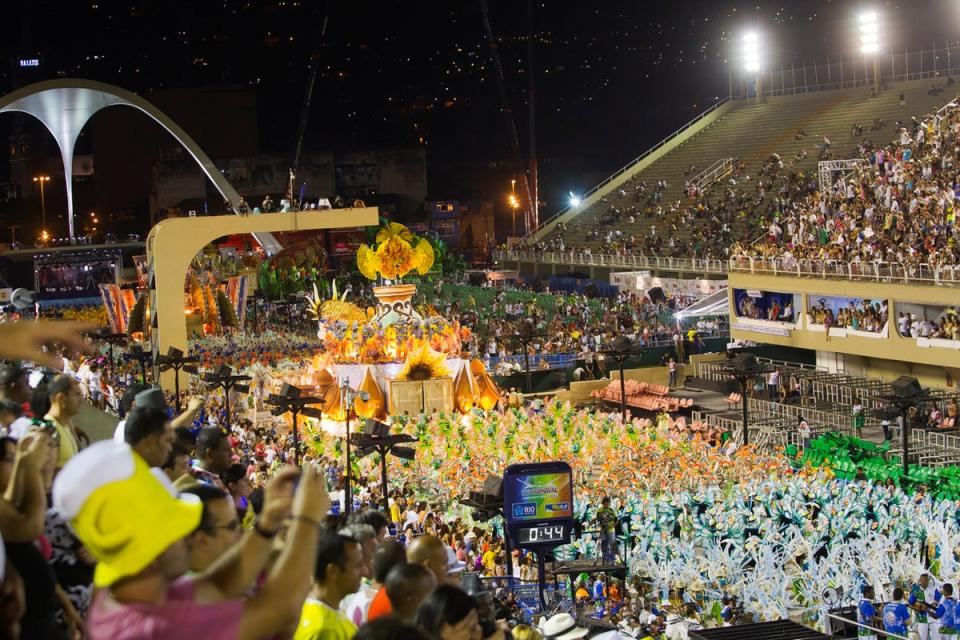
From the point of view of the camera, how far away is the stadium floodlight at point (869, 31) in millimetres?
50312

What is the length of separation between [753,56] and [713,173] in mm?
7328

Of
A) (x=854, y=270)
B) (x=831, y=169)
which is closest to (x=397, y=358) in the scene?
(x=854, y=270)

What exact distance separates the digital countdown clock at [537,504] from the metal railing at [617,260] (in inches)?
1212

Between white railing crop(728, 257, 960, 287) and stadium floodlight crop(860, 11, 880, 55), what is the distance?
15.1 m

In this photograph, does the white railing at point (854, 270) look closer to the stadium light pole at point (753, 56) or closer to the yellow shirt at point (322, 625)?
the stadium light pole at point (753, 56)

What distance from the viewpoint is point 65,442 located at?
7902 mm

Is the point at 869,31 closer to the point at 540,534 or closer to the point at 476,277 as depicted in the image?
the point at 476,277

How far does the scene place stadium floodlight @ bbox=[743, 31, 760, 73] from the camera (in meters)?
58.9

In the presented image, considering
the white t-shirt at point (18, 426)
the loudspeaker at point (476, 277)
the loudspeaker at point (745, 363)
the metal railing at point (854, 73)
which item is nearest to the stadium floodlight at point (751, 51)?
the metal railing at point (854, 73)

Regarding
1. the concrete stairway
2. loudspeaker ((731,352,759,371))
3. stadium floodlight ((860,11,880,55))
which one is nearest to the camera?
loudspeaker ((731,352,759,371))

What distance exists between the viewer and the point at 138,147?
81.0m

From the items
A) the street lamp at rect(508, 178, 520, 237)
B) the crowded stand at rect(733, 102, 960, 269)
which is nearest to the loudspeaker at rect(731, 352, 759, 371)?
the crowded stand at rect(733, 102, 960, 269)

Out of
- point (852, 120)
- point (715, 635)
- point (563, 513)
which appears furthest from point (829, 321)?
point (715, 635)

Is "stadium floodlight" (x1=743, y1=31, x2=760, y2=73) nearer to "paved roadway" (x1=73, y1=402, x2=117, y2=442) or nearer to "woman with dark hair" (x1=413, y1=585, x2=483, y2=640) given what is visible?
"paved roadway" (x1=73, y1=402, x2=117, y2=442)
